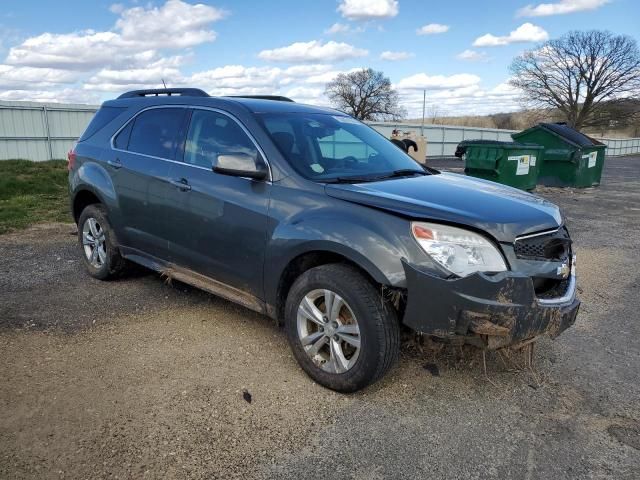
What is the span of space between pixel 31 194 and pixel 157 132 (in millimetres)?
8461

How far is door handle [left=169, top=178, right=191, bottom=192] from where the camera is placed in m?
4.06

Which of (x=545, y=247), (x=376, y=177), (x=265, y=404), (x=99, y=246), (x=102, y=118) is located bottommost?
(x=265, y=404)

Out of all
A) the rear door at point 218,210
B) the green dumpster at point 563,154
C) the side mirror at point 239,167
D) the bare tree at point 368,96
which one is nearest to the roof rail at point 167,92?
the rear door at point 218,210

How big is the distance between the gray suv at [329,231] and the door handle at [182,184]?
0.01 m

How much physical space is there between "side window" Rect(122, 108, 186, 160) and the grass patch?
4.44 m

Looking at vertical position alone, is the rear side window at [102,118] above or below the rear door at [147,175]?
above

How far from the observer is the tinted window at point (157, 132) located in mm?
4398

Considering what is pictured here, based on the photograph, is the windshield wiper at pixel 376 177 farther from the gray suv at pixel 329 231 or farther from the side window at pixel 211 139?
the side window at pixel 211 139

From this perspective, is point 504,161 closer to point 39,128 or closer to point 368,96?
point 39,128

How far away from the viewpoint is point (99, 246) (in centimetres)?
531

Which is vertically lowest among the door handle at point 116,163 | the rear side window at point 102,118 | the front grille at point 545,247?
the front grille at point 545,247

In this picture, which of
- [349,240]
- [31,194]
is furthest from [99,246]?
[31,194]

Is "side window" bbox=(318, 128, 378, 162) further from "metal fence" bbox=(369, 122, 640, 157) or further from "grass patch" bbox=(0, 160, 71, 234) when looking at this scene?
"metal fence" bbox=(369, 122, 640, 157)

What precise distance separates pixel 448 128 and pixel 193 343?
31739 millimetres
